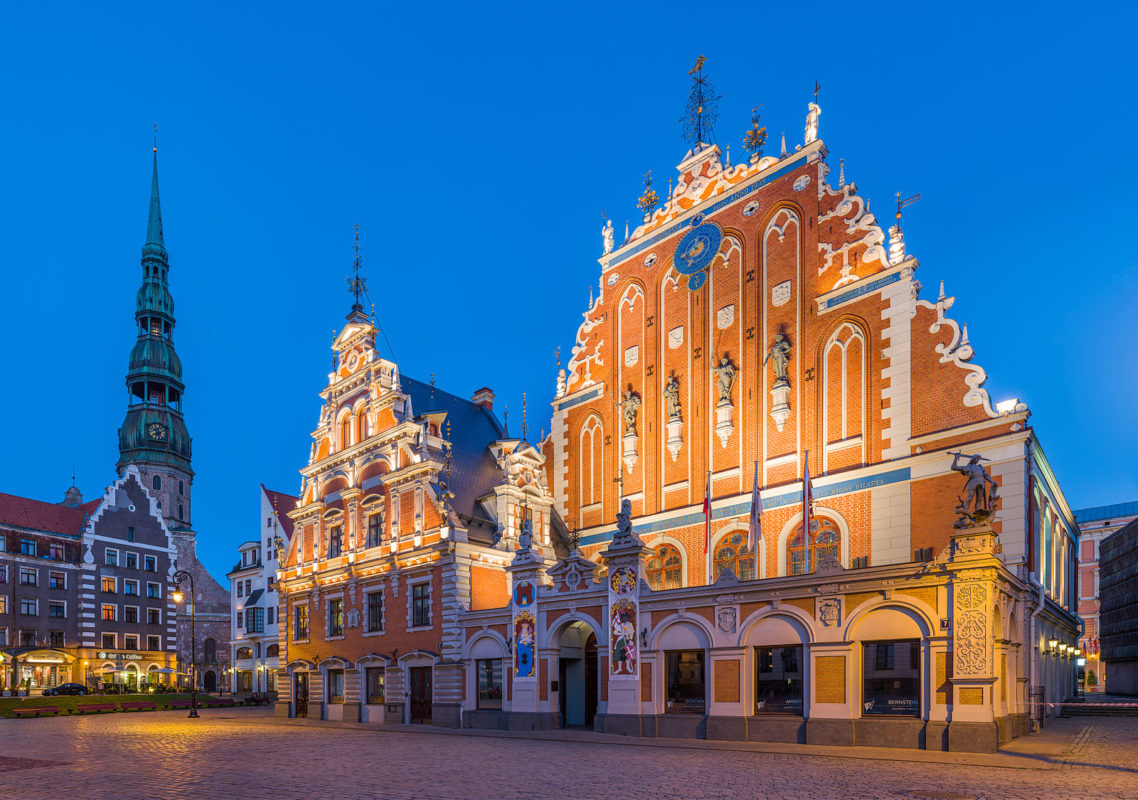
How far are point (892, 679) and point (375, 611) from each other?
21838mm

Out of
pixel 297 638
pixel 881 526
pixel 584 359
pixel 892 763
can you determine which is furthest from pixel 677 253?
pixel 297 638

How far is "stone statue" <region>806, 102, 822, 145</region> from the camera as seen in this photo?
28.8 metres

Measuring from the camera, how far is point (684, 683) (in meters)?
24.5

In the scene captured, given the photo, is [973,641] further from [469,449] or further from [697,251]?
[469,449]

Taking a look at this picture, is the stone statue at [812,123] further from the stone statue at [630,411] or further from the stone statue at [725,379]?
the stone statue at [630,411]

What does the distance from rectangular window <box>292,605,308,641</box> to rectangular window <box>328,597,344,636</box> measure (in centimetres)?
233

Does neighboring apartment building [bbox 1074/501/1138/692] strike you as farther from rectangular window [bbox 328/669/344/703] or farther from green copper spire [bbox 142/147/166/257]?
green copper spire [bbox 142/147/166/257]

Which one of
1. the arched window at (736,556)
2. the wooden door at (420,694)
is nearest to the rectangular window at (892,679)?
the arched window at (736,556)

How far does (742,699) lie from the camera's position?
2297cm

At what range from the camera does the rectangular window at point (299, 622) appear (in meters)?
39.4

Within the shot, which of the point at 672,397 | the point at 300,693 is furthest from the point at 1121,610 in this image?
the point at 300,693

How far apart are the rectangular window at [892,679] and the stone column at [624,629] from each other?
7.08m

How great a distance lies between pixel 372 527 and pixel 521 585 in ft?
32.4

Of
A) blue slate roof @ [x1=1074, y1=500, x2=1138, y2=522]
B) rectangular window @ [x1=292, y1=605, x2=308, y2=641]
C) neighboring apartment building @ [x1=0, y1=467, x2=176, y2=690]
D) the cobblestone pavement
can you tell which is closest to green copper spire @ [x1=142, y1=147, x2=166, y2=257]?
neighboring apartment building @ [x1=0, y1=467, x2=176, y2=690]
